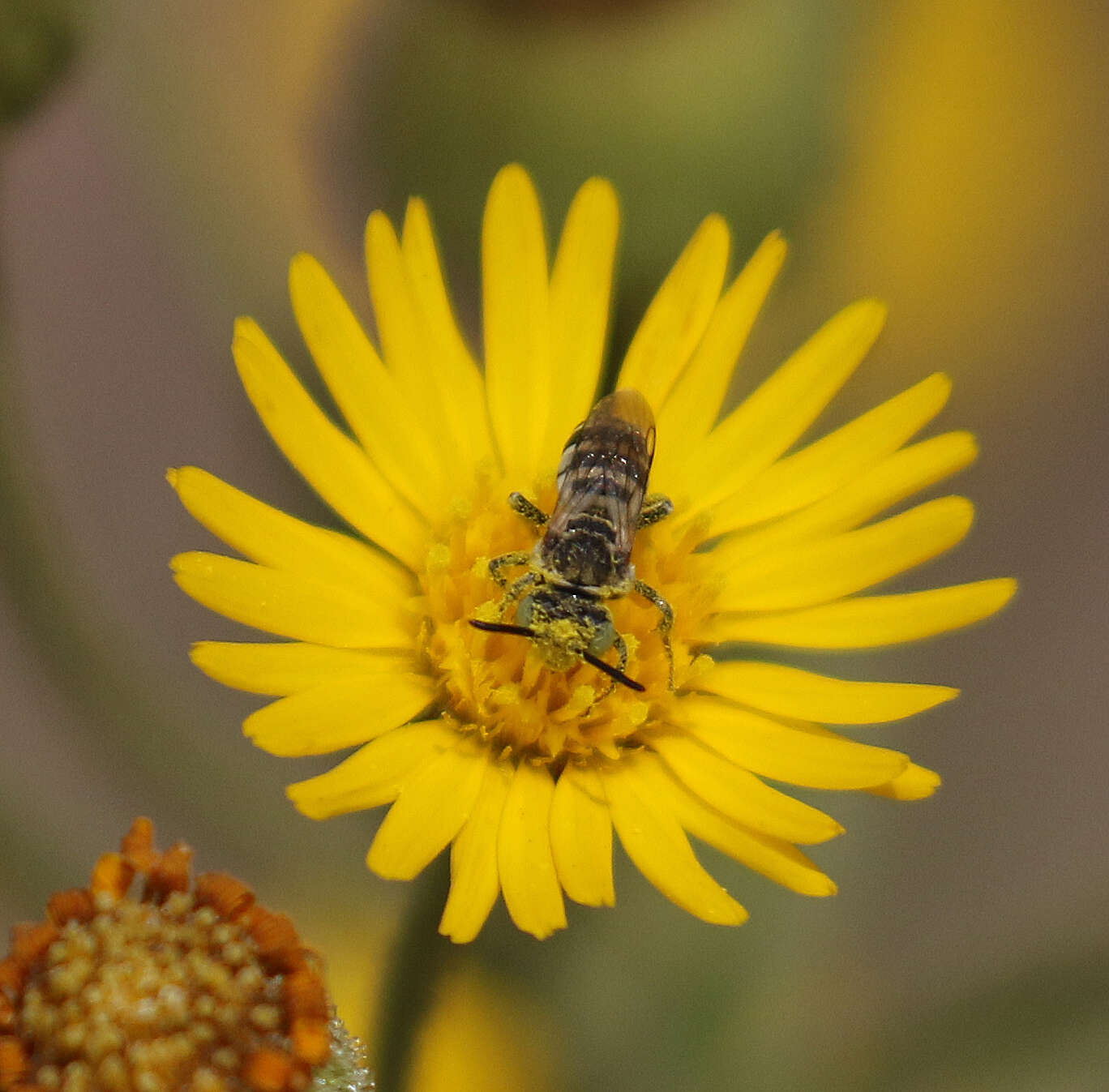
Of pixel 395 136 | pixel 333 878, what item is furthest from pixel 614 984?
pixel 395 136

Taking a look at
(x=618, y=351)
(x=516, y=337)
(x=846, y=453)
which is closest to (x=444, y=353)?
(x=516, y=337)

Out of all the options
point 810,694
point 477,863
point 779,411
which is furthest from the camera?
point 779,411

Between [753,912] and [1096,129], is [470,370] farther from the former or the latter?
[1096,129]

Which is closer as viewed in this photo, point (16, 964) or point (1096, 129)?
point (16, 964)

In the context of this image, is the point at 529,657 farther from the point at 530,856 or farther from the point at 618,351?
the point at 618,351

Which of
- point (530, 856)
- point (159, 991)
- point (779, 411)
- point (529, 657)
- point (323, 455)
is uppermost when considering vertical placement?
point (779, 411)

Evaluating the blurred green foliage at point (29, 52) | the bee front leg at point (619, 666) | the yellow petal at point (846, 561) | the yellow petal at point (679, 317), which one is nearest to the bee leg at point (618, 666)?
the bee front leg at point (619, 666)

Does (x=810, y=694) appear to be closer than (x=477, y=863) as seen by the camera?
No
